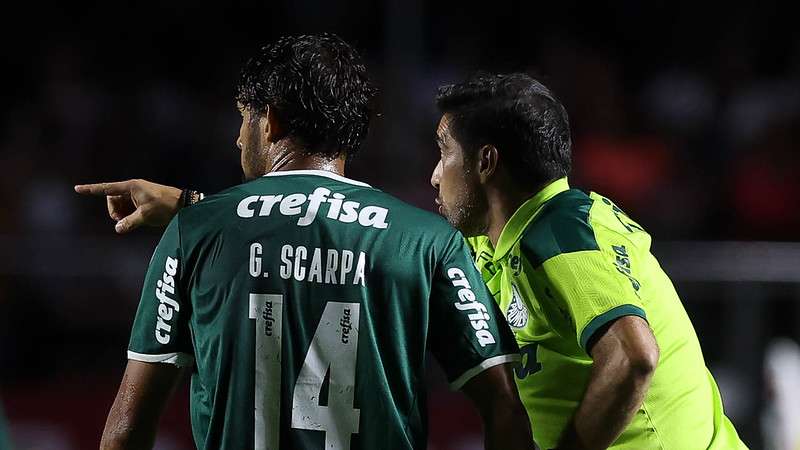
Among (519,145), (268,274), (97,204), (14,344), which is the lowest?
(14,344)

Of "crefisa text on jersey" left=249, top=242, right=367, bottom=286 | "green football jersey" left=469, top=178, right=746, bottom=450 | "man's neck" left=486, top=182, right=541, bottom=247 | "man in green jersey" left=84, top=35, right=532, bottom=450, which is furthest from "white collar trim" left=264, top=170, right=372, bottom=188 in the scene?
"man's neck" left=486, top=182, right=541, bottom=247

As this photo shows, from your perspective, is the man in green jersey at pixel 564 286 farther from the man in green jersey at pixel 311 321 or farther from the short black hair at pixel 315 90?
the short black hair at pixel 315 90

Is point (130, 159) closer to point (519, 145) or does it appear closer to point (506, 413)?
point (519, 145)

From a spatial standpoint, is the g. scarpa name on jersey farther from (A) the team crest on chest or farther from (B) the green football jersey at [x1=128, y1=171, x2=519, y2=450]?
(A) the team crest on chest

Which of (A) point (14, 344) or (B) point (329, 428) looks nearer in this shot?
(B) point (329, 428)

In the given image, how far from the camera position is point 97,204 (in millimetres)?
8586

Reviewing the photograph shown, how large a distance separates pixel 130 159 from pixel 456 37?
298cm

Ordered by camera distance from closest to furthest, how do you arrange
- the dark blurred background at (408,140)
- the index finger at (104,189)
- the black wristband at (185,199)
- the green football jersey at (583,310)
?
the green football jersey at (583,310) → the index finger at (104,189) → the black wristband at (185,199) → the dark blurred background at (408,140)

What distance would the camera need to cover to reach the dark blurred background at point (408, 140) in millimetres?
7141

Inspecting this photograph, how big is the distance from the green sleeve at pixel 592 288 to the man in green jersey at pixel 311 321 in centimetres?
24

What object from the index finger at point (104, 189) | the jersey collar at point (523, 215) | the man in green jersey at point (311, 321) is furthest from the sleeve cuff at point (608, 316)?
the index finger at point (104, 189)

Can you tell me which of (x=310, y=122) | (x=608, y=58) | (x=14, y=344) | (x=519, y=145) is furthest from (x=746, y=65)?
(x=310, y=122)

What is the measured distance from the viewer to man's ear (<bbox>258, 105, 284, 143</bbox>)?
2.69 m

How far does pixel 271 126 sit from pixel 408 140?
596cm
